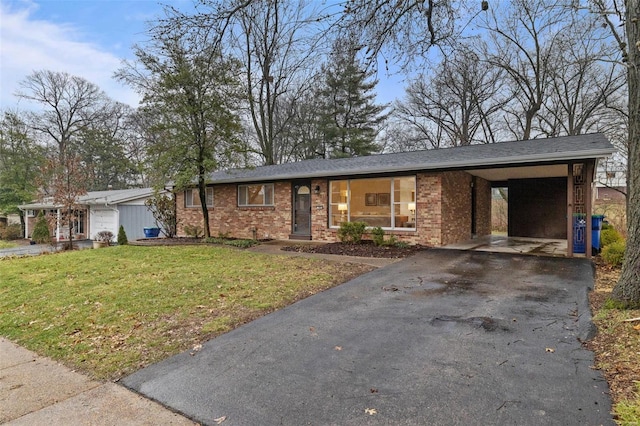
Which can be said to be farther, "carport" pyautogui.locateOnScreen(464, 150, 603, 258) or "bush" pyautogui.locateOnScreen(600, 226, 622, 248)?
"carport" pyautogui.locateOnScreen(464, 150, 603, 258)

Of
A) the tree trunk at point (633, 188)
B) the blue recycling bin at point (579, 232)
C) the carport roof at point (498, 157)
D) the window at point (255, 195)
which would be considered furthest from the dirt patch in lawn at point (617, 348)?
the window at point (255, 195)

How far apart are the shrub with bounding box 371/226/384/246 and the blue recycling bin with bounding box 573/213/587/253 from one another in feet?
15.4

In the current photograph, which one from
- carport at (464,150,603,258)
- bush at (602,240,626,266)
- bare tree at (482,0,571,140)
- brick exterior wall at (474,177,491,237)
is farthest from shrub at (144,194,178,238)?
bare tree at (482,0,571,140)

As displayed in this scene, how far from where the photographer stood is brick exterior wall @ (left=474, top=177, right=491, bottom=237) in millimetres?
13062

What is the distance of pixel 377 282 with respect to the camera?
6.07 metres

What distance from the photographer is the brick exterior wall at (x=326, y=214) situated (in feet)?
32.2

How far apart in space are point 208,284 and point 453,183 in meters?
7.76

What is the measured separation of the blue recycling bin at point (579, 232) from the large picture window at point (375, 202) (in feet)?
12.7

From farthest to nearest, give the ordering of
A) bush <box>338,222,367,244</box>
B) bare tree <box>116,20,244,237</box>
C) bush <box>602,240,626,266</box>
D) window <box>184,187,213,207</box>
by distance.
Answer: window <box>184,187,213,207</box> → bare tree <box>116,20,244,237</box> → bush <box>338,222,367,244</box> → bush <box>602,240,626,266</box>

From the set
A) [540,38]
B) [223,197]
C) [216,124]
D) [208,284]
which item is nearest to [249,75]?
[216,124]

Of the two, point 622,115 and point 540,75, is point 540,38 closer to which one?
point 540,75

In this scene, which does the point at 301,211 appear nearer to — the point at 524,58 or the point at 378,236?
the point at 378,236

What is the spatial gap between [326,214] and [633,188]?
8.51m

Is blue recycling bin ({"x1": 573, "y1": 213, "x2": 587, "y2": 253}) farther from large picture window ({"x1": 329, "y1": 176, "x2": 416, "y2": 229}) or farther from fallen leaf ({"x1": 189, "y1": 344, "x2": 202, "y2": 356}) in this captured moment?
fallen leaf ({"x1": 189, "y1": 344, "x2": 202, "y2": 356})
